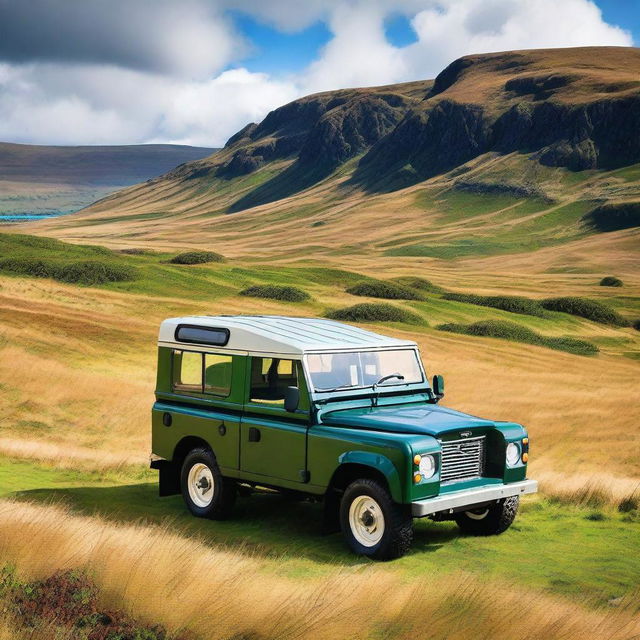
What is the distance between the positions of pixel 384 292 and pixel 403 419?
46.8m

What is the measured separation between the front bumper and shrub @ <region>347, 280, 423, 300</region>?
150 ft

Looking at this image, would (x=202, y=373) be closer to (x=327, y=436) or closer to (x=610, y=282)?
(x=327, y=436)

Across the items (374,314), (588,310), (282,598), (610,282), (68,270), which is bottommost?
(282,598)

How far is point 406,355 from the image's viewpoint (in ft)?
42.4

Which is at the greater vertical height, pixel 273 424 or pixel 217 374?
pixel 217 374

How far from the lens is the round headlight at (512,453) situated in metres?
11.6

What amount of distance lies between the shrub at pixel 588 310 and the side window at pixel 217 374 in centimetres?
5158

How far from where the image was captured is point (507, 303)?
6041 cm

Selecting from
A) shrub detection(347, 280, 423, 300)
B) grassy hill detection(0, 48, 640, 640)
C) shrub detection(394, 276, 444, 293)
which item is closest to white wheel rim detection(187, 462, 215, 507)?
grassy hill detection(0, 48, 640, 640)

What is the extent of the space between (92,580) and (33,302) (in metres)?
34.8

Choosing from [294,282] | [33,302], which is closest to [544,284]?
[294,282]

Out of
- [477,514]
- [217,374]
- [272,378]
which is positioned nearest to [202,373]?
[217,374]

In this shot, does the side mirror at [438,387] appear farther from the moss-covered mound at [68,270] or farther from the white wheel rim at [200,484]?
the moss-covered mound at [68,270]

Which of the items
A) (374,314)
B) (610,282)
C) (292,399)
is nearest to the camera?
(292,399)
